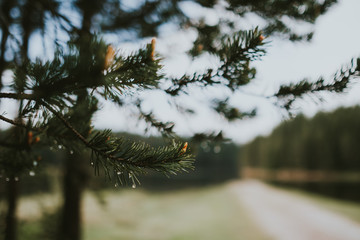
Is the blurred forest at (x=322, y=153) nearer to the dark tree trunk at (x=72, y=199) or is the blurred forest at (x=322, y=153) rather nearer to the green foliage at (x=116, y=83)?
the dark tree trunk at (x=72, y=199)

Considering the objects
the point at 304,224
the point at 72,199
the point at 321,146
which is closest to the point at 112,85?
the point at 72,199

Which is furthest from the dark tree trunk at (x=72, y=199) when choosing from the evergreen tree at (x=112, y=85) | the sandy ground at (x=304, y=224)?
the sandy ground at (x=304, y=224)

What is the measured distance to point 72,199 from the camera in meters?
4.48

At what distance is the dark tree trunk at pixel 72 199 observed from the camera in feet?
14.5

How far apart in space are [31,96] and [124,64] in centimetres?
45

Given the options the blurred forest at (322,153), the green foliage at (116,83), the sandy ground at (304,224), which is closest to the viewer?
the green foliage at (116,83)

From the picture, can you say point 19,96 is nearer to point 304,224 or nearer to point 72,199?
point 72,199

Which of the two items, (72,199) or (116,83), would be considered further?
(72,199)

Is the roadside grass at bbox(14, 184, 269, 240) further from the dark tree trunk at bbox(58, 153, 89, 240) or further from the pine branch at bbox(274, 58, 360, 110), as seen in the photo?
the pine branch at bbox(274, 58, 360, 110)

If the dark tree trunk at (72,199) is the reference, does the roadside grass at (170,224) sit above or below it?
below

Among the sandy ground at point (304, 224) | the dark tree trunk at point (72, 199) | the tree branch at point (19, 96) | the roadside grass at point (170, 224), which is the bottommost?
the roadside grass at point (170, 224)

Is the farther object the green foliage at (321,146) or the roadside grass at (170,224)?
the green foliage at (321,146)

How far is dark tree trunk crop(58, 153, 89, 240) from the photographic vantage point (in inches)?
174

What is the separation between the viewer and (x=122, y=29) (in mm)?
4062
